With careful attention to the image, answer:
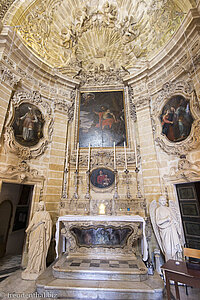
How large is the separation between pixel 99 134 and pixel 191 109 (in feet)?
12.1

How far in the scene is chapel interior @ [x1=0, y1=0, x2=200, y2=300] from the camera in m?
4.46

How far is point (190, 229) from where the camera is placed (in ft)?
15.9

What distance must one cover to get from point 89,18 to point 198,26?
5913mm

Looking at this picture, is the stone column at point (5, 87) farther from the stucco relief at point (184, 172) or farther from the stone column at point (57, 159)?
the stucco relief at point (184, 172)

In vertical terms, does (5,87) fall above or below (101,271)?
above

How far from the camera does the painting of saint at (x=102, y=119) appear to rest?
7.01 m

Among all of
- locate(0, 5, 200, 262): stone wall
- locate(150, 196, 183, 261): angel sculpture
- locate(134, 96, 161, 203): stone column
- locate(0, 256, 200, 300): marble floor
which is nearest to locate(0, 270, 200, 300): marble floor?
locate(0, 256, 200, 300): marble floor

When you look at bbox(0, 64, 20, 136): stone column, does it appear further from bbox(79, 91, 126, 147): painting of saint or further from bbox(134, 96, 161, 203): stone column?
bbox(134, 96, 161, 203): stone column

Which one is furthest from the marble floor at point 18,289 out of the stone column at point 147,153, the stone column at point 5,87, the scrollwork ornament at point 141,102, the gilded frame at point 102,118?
the scrollwork ornament at point 141,102

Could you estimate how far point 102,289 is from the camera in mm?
3238

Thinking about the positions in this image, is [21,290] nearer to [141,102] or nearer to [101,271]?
[101,271]

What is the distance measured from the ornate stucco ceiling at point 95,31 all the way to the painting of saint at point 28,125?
2724 mm

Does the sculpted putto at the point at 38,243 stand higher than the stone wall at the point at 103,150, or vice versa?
the stone wall at the point at 103,150

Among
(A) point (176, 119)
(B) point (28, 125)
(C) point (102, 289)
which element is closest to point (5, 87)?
(B) point (28, 125)
